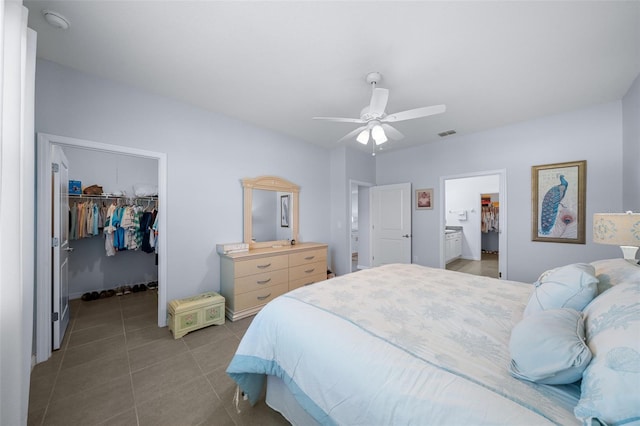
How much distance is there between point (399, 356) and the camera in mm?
940

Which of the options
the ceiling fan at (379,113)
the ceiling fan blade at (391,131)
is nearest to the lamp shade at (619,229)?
the ceiling fan at (379,113)

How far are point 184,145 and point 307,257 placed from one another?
2225 millimetres

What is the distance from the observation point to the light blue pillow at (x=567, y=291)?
1109 mm

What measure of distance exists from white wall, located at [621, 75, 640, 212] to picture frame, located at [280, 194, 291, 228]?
401 cm

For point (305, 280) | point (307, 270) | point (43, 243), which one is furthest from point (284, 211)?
point (43, 243)

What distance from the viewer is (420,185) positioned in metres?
4.51

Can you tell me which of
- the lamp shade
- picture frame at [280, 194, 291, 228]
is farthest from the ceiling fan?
picture frame at [280, 194, 291, 228]

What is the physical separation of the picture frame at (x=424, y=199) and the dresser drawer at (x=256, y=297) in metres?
2.97

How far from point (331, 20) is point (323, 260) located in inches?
120

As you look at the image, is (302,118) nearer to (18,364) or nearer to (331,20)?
(331,20)

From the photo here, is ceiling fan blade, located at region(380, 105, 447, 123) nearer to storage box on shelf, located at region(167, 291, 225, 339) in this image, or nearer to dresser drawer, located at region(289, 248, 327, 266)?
dresser drawer, located at region(289, 248, 327, 266)

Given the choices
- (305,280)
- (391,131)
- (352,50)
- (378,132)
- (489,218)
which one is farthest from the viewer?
(489,218)

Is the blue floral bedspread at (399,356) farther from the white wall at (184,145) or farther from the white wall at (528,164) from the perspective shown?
the white wall at (528,164)

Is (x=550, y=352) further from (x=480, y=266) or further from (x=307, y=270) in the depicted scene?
(x=480, y=266)
